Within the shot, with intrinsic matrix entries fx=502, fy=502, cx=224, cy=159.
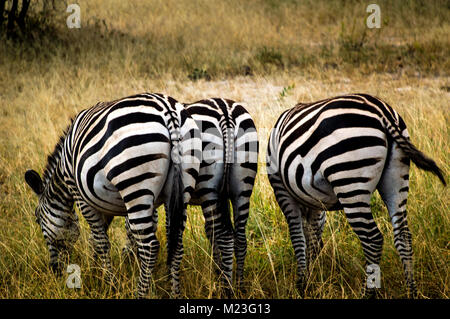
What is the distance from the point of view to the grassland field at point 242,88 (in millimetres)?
4148

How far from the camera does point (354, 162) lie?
10.8 feet

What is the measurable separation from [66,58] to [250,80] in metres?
4.42

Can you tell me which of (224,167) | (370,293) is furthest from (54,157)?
(370,293)

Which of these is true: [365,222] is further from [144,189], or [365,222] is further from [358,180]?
[144,189]

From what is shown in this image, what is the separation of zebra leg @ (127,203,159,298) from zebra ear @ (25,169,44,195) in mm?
1488

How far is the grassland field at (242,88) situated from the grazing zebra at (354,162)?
0.56 metres

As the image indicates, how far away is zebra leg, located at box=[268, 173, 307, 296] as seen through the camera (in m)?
3.97

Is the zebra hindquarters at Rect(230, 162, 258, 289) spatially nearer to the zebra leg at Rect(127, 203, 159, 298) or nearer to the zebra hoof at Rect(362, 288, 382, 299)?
the zebra leg at Rect(127, 203, 159, 298)

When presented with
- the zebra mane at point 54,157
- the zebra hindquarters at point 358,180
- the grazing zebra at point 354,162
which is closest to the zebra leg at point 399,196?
the grazing zebra at point 354,162

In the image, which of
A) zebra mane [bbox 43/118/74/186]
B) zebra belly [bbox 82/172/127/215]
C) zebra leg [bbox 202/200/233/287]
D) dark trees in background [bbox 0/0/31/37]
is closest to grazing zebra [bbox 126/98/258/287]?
zebra leg [bbox 202/200/233/287]

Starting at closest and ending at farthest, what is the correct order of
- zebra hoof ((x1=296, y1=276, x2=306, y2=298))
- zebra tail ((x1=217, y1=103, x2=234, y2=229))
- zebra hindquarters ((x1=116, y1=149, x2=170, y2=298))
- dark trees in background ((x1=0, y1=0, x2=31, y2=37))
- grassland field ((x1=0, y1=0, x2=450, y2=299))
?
zebra hindquarters ((x1=116, y1=149, x2=170, y2=298)), zebra tail ((x1=217, y1=103, x2=234, y2=229)), zebra hoof ((x1=296, y1=276, x2=306, y2=298)), grassland field ((x1=0, y1=0, x2=450, y2=299)), dark trees in background ((x1=0, y1=0, x2=31, y2=37))

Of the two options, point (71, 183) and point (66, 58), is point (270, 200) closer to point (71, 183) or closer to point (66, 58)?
point (71, 183)

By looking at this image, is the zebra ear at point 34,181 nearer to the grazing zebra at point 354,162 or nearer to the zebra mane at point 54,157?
the zebra mane at point 54,157

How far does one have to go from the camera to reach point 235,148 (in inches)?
150
